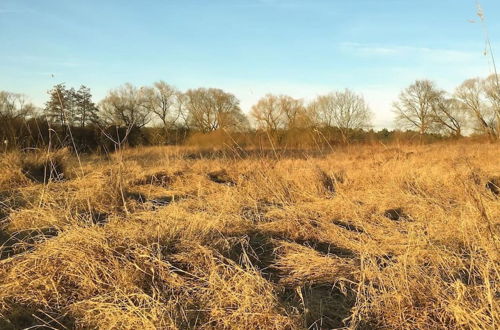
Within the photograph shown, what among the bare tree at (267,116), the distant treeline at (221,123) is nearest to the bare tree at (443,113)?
the distant treeline at (221,123)

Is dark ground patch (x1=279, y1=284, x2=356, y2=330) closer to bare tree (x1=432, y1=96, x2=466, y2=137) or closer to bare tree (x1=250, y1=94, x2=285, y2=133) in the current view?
bare tree (x1=250, y1=94, x2=285, y2=133)

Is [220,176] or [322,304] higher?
[220,176]

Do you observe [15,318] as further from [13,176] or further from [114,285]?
[13,176]

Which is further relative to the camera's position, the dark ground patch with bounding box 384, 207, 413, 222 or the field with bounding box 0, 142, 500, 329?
the dark ground patch with bounding box 384, 207, 413, 222

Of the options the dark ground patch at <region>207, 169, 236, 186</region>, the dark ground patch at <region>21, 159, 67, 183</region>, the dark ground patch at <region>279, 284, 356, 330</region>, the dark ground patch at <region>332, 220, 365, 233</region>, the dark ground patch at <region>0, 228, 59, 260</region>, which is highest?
the dark ground patch at <region>21, 159, 67, 183</region>

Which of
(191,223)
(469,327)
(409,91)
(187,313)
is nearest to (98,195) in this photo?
(191,223)

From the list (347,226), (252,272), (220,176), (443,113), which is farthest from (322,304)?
(443,113)

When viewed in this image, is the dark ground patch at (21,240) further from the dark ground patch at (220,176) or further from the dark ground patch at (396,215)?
the dark ground patch at (220,176)

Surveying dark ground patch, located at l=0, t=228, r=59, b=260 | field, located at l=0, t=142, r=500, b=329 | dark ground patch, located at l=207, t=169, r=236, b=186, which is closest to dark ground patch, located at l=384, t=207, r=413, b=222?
field, located at l=0, t=142, r=500, b=329

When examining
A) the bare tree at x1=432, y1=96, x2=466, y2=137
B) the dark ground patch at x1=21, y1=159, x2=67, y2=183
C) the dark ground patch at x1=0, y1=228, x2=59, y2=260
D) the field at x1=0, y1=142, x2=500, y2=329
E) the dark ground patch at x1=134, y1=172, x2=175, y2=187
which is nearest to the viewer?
the field at x1=0, y1=142, x2=500, y2=329

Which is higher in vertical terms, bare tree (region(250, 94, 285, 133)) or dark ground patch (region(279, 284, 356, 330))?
bare tree (region(250, 94, 285, 133))

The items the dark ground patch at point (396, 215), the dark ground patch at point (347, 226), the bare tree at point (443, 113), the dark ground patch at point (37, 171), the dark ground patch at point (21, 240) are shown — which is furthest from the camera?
the bare tree at point (443, 113)

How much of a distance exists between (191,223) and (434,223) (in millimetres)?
2265

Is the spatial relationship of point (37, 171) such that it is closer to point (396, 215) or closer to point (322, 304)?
point (396, 215)
